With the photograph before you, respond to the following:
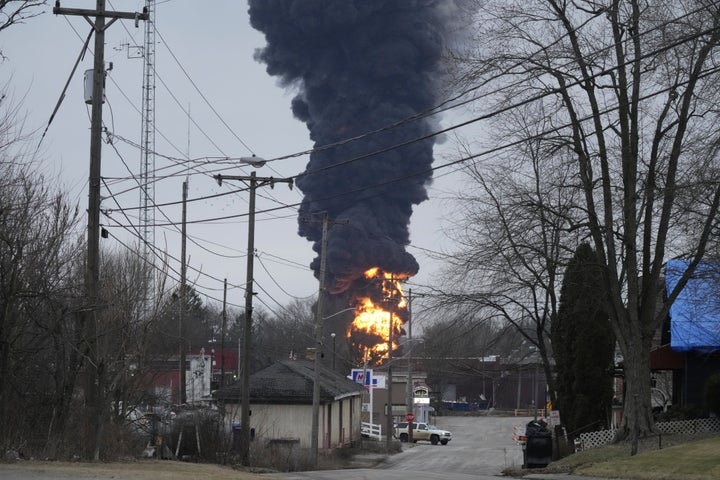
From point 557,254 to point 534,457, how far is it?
691cm

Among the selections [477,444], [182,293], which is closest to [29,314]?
[182,293]

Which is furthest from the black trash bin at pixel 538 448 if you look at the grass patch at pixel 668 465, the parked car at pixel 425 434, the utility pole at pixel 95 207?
the parked car at pixel 425 434

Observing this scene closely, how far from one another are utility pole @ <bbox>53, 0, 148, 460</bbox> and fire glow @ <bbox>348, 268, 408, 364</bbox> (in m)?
54.0

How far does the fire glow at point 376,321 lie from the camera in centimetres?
7675

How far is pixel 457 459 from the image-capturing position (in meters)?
44.8

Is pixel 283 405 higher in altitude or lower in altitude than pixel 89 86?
lower

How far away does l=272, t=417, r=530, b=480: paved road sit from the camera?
25.1m

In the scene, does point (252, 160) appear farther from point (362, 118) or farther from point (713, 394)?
point (362, 118)

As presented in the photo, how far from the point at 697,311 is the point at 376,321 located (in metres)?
51.5

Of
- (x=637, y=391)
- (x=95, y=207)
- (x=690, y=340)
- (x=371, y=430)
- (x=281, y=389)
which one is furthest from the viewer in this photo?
(x=371, y=430)

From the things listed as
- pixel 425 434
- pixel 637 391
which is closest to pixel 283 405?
pixel 637 391

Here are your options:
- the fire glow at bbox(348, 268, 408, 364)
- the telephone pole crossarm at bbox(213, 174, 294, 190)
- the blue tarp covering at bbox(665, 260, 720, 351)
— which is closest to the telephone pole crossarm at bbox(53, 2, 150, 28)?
the telephone pole crossarm at bbox(213, 174, 294, 190)

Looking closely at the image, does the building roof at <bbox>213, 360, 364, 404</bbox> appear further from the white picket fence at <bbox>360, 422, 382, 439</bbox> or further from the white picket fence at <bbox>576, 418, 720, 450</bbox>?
the white picket fence at <bbox>360, 422, 382, 439</bbox>

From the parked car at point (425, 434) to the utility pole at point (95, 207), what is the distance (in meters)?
42.9
